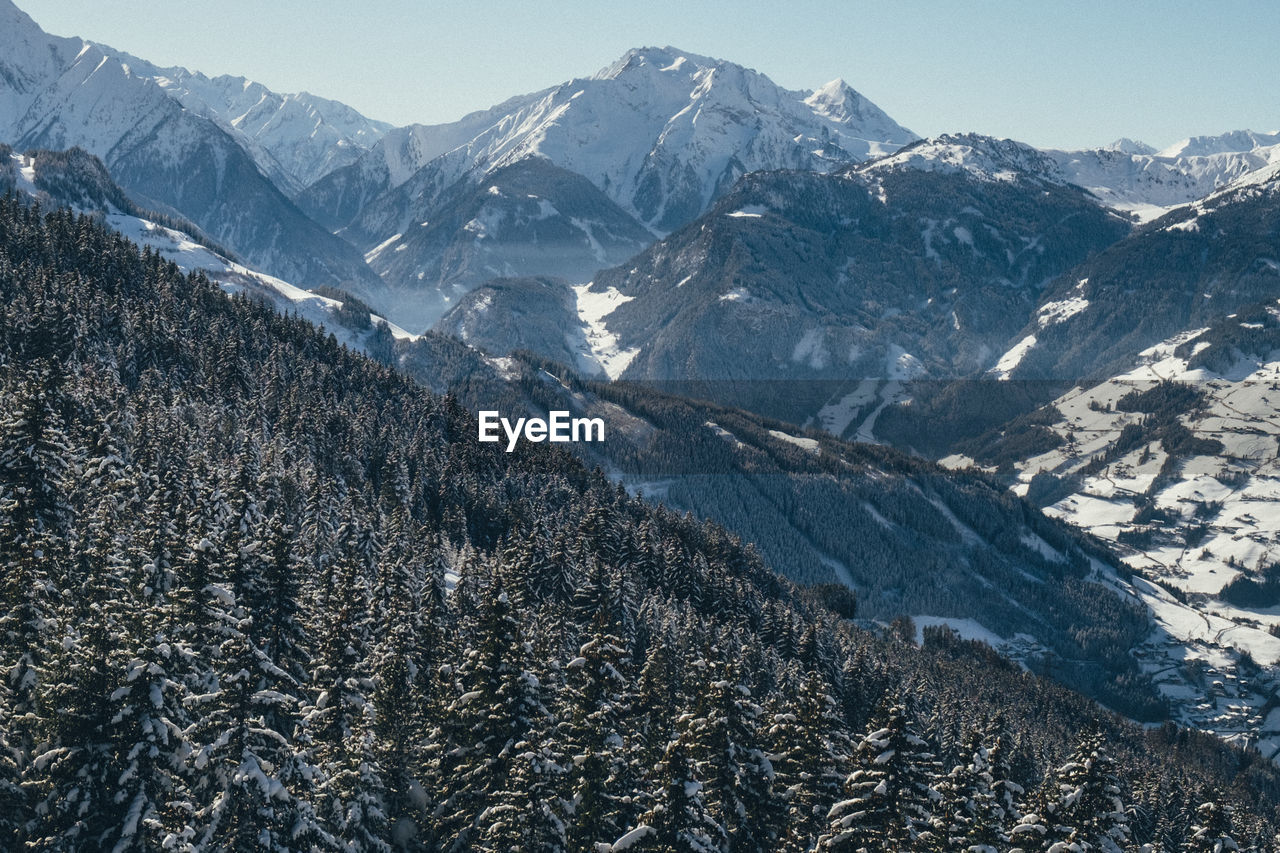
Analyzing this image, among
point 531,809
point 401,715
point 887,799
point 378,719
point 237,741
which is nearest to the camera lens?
point 237,741

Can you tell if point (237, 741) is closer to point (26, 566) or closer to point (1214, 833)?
point (26, 566)

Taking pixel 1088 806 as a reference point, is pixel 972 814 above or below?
below

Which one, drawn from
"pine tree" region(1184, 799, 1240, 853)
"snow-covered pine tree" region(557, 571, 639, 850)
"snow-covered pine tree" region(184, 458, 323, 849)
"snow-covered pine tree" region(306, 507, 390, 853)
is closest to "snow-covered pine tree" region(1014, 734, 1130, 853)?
"pine tree" region(1184, 799, 1240, 853)

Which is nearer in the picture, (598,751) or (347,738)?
(598,751)

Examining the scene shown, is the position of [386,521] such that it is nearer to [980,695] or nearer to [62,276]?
[62,276]

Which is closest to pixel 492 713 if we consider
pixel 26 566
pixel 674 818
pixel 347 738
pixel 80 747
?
pixel 347 738

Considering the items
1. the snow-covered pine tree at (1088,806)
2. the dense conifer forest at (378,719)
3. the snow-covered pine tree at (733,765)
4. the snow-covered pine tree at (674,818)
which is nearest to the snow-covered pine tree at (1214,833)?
the dense conifer forest at (378,719)

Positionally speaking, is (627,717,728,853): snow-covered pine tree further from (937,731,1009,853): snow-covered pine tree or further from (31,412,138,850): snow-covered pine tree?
(31,412,138,850): snow-covered pine tree

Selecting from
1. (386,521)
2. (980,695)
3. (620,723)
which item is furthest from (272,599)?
(980,695)

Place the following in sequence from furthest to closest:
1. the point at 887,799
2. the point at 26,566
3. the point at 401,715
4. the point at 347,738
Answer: the point at 401,715 < the point at 347,738 < the point at 26,566 < the point at 887,799

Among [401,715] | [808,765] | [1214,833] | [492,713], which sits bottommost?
[1214,833]
